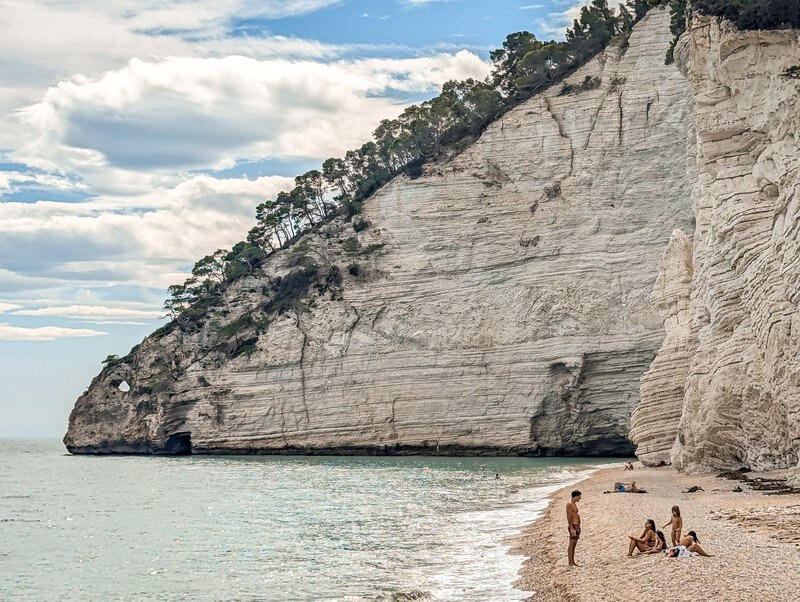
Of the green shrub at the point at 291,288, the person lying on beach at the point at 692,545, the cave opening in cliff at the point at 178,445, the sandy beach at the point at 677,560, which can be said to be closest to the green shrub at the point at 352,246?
the green shrub at the point at 291,288

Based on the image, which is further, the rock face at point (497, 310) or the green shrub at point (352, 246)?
the green shrub at point (352, 246)

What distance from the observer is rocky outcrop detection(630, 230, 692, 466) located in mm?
33156

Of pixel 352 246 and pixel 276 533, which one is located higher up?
pixel 352 246

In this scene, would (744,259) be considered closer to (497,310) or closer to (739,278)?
(739,278)

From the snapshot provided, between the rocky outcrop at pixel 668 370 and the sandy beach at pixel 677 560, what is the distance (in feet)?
25.4

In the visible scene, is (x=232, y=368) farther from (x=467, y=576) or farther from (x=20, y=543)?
(x=467, y=576)

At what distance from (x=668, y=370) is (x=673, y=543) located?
63.5ft

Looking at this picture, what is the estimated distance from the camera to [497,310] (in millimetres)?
A: 53438

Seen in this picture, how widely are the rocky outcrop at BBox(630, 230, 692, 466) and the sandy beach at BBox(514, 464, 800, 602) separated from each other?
305 inches

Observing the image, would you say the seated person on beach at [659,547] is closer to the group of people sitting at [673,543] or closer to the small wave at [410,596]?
the group of people sitting at [673,543]

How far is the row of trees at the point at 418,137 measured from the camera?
6278 centimetres

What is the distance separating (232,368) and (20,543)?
117ft

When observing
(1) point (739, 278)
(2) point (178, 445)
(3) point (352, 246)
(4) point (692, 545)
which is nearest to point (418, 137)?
(3) point (352, 246)

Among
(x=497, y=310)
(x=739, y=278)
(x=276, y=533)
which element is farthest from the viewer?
(x=497, y=310)
